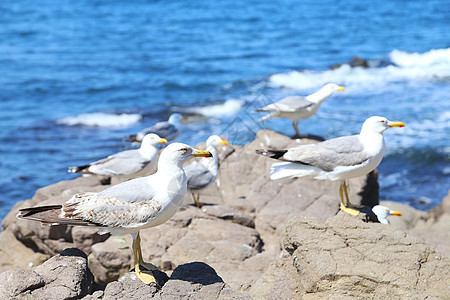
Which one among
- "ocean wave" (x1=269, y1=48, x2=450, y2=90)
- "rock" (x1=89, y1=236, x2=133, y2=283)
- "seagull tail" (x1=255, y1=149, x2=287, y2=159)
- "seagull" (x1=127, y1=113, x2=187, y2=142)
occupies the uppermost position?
"seagull tail" (x1=255, y1=149, x2=287, y2=159)

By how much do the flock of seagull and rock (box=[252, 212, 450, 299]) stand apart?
0.75m

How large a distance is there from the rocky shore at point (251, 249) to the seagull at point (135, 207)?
0.32m

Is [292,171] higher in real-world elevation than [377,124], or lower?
lower

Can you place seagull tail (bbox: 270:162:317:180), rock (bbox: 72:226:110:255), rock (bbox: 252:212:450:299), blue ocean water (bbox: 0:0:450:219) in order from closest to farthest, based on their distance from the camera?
rock (bbox: 252:212:450:299)
seagull tail (bbox: 270:162:317:180)
rock (bbox: 72:226:110:255)
blue ocean water (bbox: 0:0:450:219)

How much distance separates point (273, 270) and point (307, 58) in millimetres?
17864

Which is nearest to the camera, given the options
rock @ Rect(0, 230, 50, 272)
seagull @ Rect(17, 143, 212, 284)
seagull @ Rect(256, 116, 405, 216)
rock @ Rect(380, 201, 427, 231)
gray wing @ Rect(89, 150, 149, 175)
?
seagull @ Rect(17, 143, 212, 284)

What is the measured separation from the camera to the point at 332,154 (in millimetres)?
6387

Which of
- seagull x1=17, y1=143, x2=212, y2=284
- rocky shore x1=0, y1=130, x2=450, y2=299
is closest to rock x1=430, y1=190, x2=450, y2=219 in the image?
rocky shore x1=0, y1=130, x2=450, y2=299

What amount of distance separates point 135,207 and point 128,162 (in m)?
3.78

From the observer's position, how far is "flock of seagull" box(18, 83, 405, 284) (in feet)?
17.0

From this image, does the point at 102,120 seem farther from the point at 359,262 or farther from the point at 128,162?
the point at 359,262

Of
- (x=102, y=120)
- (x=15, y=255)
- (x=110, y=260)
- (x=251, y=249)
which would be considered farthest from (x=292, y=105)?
(x=102, y=120)

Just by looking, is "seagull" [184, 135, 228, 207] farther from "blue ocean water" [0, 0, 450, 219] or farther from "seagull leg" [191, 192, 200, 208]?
"blue ocean water" [0, 0, 450, 219]

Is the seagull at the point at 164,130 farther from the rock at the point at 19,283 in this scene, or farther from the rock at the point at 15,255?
the rock at the point at 19,283
